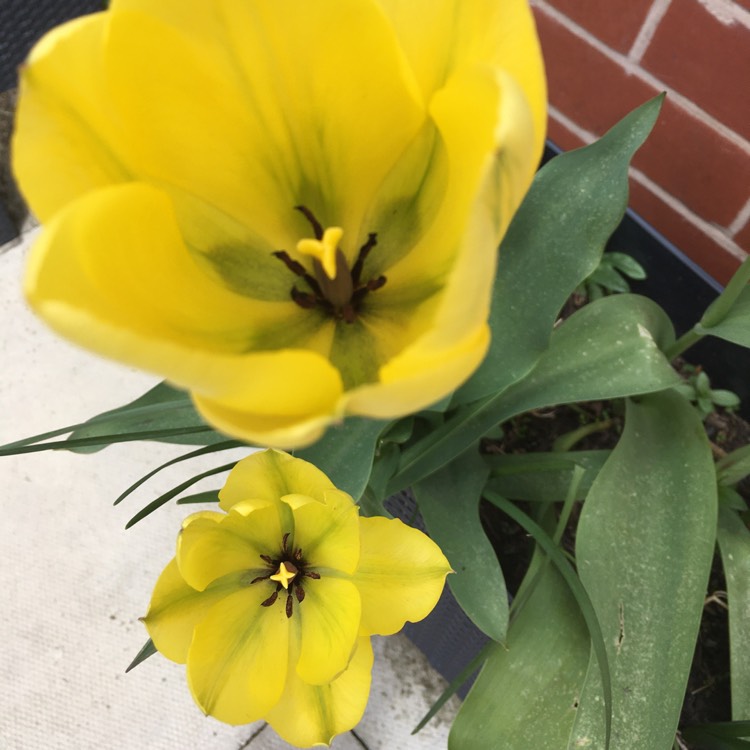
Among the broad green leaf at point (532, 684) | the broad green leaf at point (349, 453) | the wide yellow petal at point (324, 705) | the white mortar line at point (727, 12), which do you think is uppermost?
the white mortar line at point (727, 12)

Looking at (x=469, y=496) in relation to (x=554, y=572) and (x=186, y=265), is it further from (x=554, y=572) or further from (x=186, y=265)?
(x=186, y=265)

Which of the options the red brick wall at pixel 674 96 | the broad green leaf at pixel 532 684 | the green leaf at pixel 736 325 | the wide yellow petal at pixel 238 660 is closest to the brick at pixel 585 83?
the red brick wall at pixel 674 96

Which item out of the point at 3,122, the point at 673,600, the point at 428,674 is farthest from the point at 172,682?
the point at 3,122

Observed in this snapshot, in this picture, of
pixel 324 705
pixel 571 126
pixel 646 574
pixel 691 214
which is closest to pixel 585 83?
pixel 571 126

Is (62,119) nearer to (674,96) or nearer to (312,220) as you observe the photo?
(312,220)

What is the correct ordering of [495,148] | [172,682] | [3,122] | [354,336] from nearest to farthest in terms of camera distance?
[495,148] → [354,336] → [172,682] → [3,122]

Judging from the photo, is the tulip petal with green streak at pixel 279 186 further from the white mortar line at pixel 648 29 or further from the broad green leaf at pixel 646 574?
the white mortar line at pixel 648 29
